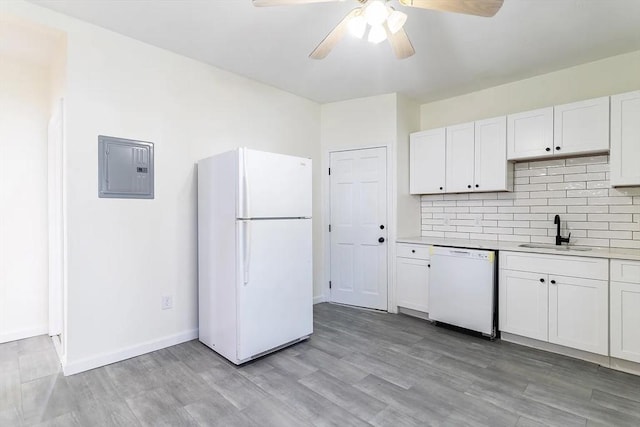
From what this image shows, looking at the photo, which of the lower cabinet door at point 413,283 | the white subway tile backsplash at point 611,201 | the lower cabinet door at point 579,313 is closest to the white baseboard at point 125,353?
the lower cabinet door at point 413,283

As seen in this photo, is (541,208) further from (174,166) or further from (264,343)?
(174,166)

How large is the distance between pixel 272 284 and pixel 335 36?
1.94 meters

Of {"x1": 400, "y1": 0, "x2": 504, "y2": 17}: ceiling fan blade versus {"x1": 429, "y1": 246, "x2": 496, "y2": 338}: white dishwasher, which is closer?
{"x1": 400, "y1": 0, "x2": 504, "y2": 17}: ceiling fan blade

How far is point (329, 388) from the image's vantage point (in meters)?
2.23

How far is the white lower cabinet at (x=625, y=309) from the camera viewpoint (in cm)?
236

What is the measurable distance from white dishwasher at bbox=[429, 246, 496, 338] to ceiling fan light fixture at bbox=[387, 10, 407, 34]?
221cm

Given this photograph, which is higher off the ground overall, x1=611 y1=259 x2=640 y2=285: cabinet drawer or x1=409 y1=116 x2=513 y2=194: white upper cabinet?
x1=409 y1=116 x2=513 y2=194: white upper cabinet

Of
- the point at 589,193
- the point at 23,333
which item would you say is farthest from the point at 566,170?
the point at 23,333

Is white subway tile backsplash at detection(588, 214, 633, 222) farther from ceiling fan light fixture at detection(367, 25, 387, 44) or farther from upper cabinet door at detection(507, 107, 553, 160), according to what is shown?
ceiling fan light fixture at detection(367, 25, 387, 44)

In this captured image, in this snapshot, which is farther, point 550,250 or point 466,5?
point 550,250

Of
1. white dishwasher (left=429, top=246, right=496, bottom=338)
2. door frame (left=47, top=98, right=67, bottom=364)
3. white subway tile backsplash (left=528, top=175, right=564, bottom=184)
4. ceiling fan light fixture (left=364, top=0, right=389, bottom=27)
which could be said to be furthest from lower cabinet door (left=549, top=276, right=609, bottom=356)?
door frame (left=47, top=98, right=67, bottom=364)

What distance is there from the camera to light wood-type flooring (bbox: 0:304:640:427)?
1.91m

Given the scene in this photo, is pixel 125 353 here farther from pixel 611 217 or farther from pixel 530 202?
pixel 611 217

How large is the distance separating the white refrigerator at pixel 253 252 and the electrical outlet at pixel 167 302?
26cm
